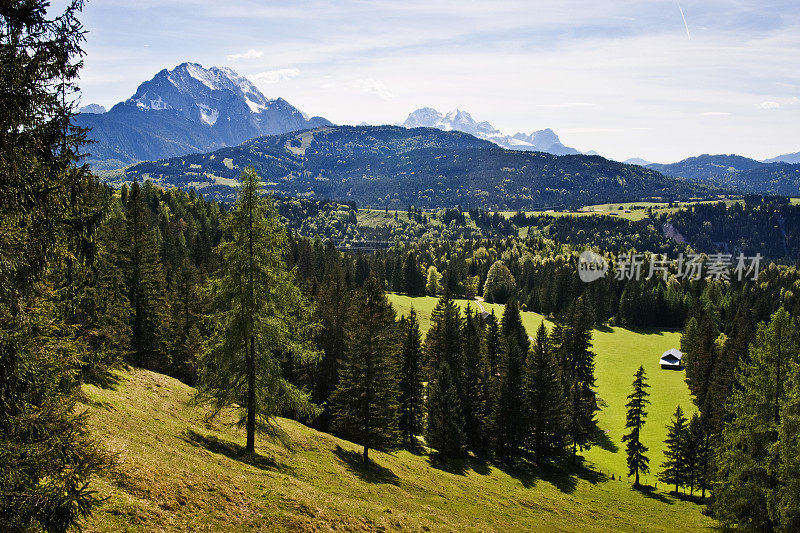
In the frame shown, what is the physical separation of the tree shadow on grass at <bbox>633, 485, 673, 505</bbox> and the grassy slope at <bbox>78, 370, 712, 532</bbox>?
226cm

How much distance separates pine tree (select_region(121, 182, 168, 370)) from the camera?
43.8 metres

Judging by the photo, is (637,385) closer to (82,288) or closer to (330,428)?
(330,428)

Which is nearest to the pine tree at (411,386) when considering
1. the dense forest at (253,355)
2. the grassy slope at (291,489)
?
the dense forest at (253,355)

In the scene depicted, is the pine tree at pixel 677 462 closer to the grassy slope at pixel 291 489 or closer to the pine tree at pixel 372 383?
the grassy slope at pixel 291 489

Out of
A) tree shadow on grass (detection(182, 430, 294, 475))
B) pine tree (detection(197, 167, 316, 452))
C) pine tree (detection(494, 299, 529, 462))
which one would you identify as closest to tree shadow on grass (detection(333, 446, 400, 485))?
tree shadow on grass (detection(182, 430, 294, 475))

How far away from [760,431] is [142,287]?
173ft

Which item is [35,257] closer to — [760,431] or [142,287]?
[142,287]

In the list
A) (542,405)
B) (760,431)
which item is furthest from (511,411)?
(760,431)

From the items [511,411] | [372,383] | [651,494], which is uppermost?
[372,383]

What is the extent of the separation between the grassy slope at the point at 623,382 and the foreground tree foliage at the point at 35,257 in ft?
219

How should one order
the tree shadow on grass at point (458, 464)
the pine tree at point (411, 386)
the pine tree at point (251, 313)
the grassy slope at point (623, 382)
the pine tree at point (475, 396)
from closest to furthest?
the pine tree at point (251, 313) → the tree shadow on grass at point (458, 464) → the pine tree at point (411, 386) → the pine tree at point (475, 396) → the grassy slope at point (623, 382)

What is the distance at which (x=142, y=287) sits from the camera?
1813 inches

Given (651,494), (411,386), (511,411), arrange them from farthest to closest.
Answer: (511,411) → (411,386) → (651,494)

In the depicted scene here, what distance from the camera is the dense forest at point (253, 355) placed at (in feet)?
34.0
